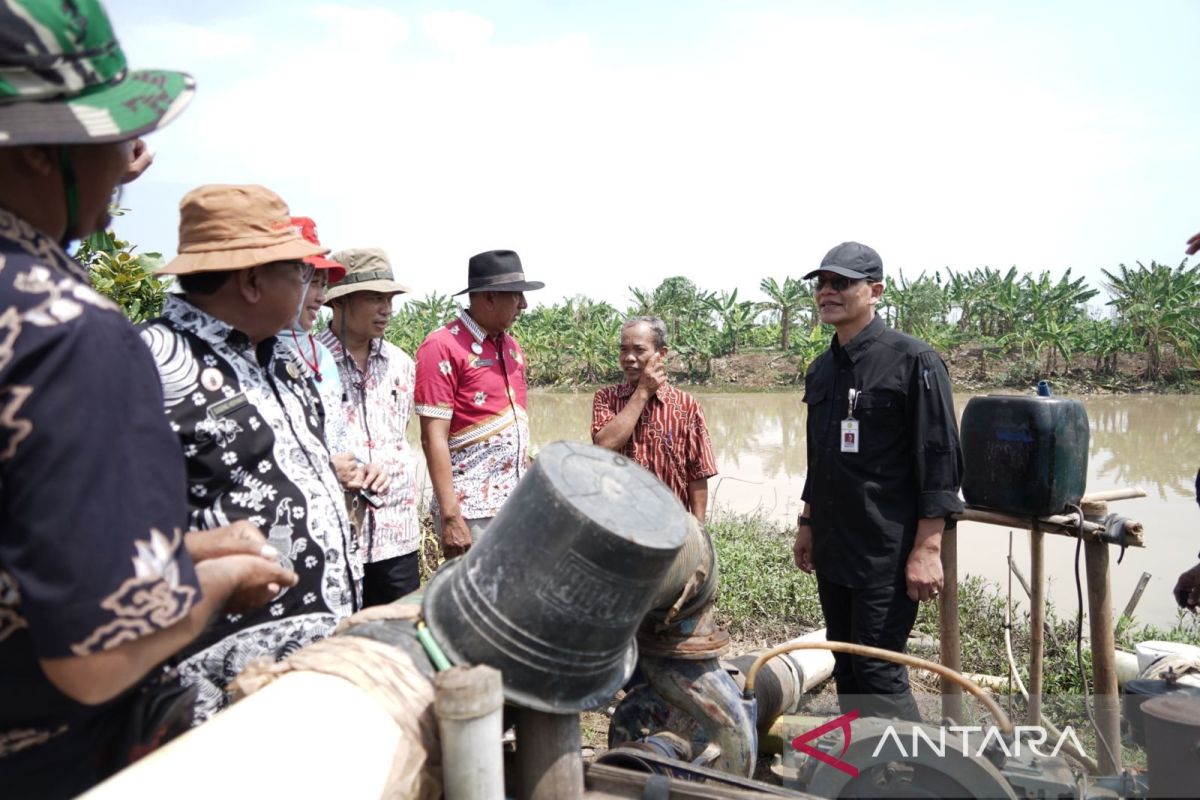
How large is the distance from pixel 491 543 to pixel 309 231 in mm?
1222

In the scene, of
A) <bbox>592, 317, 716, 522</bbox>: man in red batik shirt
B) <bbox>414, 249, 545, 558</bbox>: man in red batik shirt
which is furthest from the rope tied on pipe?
<bbox>592, 317, 716, 522</bbox>: man in red batik shirt

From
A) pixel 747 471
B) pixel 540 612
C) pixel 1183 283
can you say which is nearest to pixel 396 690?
pixel 540 612

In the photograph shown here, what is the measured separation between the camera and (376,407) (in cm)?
350

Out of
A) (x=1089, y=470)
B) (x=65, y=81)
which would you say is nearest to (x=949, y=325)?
(x=1089, y=470)

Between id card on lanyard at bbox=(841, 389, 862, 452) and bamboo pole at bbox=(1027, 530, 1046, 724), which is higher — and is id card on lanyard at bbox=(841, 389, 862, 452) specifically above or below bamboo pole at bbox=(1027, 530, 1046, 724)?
above

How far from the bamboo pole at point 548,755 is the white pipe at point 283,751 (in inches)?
10.0

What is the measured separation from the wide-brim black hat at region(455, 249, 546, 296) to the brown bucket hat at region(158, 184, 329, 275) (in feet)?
5.77

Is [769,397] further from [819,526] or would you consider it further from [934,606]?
[819,526]

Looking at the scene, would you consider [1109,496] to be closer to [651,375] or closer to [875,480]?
[875,480]

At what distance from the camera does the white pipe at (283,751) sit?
1.08m

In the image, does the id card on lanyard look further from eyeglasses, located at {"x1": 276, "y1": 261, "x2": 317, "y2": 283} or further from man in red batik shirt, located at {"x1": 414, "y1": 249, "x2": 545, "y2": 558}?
eyeglasses, located at {"x1": 276, "y1": 261, "x2": 317, "y2": 283}

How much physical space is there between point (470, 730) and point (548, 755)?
268mm

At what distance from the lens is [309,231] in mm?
2234

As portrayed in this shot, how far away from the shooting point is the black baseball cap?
11.0 feet
